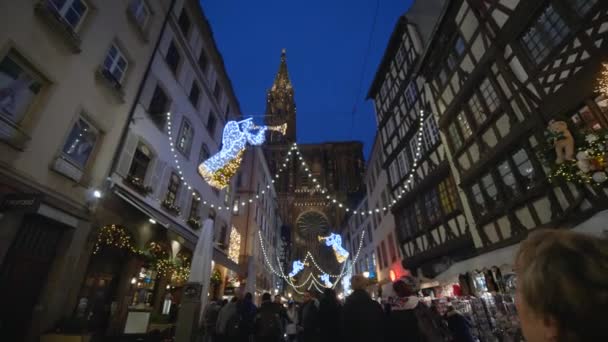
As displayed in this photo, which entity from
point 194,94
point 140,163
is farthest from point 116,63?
point 194,94

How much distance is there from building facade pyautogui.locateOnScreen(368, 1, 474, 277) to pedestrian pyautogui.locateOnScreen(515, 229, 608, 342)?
32.0 feet

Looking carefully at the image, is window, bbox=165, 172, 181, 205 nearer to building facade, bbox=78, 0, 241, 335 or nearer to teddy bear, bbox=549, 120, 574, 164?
building facade, bbox=78, 0, 241, 335

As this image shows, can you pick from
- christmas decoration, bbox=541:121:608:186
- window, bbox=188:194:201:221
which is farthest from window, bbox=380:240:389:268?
christmas decoration, bbox=541:121:608:186

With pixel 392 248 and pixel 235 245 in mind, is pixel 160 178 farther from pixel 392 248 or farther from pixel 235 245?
pixel 392 248

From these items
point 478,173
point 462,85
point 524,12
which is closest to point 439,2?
point 462,85

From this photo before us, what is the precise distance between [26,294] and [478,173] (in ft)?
38.7

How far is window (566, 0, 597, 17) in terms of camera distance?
17.8 feet

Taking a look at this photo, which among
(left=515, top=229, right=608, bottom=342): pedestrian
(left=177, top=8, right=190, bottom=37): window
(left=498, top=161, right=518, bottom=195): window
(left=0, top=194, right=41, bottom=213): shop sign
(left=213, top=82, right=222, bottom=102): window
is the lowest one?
(left=515, top=229, right=608, bottom=342): pedestrian

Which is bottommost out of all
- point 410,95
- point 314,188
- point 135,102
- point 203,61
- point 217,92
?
point 135,102

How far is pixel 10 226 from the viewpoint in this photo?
5.07 metres

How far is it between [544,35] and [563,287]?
27.1 ft

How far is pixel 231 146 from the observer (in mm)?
9117

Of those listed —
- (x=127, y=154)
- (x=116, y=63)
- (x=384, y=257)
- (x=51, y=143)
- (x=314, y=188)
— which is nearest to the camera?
(x=51, y=143)

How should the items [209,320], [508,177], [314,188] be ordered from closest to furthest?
[209,320] < [508,177] < [314,188]
